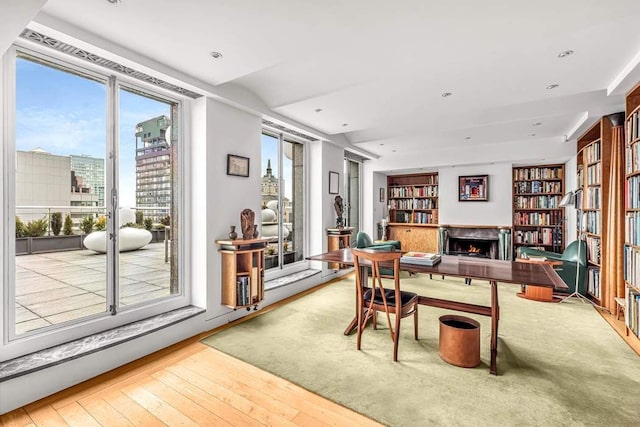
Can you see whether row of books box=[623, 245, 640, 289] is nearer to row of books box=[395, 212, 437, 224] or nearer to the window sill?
the window sill

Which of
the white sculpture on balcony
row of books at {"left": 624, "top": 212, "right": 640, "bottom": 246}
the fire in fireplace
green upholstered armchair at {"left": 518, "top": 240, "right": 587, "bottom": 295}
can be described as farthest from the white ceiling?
the fire in fireplace

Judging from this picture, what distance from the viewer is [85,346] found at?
7.68 ft

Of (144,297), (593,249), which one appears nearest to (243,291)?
(144,297)

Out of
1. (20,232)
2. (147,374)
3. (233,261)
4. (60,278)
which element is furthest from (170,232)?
(147,374)

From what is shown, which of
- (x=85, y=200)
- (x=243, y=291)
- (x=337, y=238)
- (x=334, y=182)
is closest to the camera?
(x=85, y=200)

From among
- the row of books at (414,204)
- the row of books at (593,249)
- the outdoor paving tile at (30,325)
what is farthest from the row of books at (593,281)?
the outdoor paving tile at (30,325)

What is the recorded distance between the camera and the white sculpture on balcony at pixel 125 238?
2.68 metres

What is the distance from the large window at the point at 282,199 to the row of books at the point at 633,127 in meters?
4.12

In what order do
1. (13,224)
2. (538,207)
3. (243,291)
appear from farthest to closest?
(538,207), (243,291), (13,224)

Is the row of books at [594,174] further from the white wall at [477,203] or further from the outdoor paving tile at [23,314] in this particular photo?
the outdoor paving tile at [23,314]

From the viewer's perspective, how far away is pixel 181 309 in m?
3.18

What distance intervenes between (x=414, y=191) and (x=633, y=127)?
5163 mm

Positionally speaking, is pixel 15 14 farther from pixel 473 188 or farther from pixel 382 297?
pixel 473 188

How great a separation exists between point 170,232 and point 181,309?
83cm
